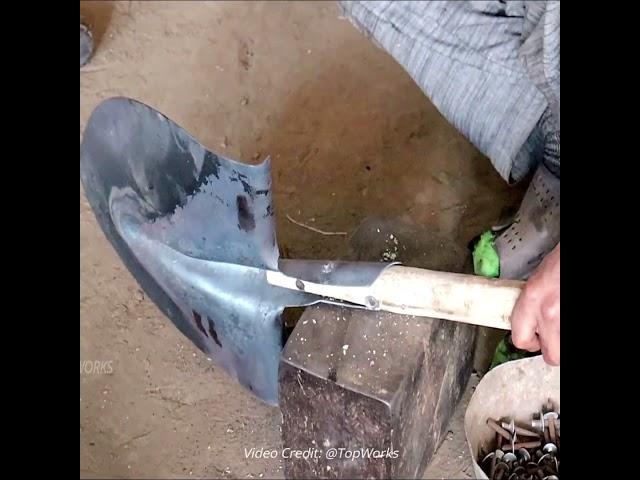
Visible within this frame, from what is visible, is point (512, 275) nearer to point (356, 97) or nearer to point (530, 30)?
point (530, 30)

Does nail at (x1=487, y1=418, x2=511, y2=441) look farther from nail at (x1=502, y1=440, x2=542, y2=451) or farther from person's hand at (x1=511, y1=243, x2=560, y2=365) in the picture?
person's hand at (x1=511, y1=243, x2=560, y2=365)

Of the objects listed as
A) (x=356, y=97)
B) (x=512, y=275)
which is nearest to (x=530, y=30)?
(x=512, y=275)

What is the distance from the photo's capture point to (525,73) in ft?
4.83

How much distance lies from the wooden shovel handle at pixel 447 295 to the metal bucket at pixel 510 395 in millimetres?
170

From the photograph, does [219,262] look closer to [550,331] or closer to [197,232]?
[197,232]

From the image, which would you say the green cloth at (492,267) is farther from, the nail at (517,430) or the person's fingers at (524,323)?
the person's fingers at (524,323)

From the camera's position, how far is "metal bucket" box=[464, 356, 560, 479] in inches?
50.9

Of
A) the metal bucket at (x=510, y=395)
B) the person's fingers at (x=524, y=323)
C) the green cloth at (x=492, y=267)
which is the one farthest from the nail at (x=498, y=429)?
the person's fingers at (x=524, y=323)

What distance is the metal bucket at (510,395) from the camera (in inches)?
50.9

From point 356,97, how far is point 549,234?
1.97ft

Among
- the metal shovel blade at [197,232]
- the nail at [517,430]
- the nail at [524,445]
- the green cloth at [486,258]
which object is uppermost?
the metal shovel blade at [197,232]

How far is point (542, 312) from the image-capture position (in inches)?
42.6

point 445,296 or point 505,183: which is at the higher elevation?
point 445,296
